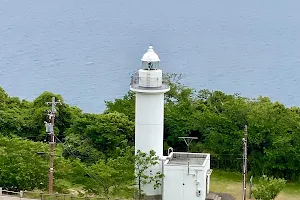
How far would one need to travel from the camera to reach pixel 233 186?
1102 inches

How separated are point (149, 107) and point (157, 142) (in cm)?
144

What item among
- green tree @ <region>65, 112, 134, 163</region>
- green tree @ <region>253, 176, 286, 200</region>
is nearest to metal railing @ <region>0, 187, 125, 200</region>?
green tree @ <region>253, 176, 286, 200</region>

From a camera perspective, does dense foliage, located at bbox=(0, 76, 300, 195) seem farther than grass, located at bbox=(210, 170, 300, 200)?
Yes

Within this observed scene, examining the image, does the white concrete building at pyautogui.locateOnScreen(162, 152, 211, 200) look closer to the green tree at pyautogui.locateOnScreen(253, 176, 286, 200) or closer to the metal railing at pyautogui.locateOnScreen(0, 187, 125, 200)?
the green tree at pyautogui.locateOnScreen(253, 176, 286, 200)

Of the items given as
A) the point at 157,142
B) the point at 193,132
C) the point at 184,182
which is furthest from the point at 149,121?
the point at 193,132

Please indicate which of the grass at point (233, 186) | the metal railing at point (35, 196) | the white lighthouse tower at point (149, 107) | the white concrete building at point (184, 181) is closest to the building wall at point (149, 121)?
the white lighthouse tower at point (149, 107)

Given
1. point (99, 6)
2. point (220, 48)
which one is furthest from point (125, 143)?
point (99, 6)

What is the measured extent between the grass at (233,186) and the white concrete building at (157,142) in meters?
2.68

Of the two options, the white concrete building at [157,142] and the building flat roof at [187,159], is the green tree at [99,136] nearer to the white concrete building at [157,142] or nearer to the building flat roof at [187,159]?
the building flat roof at [187,159]

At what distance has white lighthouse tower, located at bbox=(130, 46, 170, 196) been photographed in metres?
24.2

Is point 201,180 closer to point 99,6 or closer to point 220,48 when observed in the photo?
point 220,48

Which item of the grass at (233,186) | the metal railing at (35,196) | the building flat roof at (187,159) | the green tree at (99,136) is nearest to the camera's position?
the metal railing at (35,196)

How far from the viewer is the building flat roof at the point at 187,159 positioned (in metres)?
24.7

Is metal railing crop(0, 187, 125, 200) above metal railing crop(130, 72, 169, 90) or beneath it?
beneath
